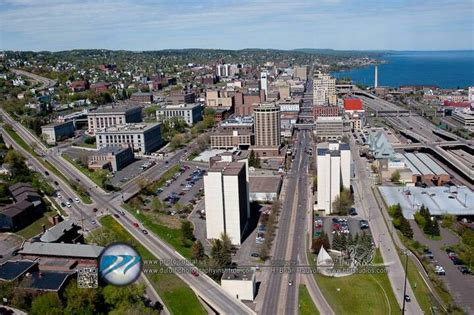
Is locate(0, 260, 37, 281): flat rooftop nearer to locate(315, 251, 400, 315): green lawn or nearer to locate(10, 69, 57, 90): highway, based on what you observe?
locate(315, 251, 400, 315): green lawn

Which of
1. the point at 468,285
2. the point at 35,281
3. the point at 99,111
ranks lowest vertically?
the point at 468,285

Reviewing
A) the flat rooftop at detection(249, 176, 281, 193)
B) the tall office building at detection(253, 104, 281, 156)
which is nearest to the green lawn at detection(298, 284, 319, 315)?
the flat rooftop at detection(249, 176, 281, 193)

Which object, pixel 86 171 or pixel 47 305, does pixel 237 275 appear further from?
pixel 86 171

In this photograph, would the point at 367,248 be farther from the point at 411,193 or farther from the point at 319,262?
the point at 411,193

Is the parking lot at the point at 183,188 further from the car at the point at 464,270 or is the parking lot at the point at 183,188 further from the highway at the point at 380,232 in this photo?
the car at the point at 464,270

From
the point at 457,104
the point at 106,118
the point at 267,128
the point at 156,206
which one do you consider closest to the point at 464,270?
the point at 156,206

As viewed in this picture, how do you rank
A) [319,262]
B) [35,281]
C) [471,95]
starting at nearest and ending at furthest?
[35,281] → [319,262] → [471,95]

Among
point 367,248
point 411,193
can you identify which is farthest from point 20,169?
point 411,193
